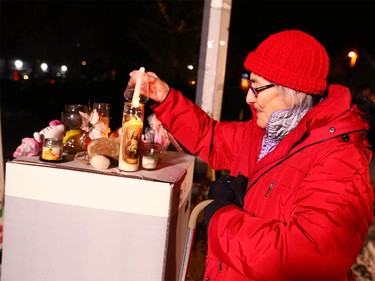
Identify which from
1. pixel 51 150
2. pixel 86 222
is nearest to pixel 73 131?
pixel 51 150

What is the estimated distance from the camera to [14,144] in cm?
830

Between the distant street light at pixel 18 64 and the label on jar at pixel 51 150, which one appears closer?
the label on jar at pixel 51 150

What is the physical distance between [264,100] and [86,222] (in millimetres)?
931

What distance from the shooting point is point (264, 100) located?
1.64 metres

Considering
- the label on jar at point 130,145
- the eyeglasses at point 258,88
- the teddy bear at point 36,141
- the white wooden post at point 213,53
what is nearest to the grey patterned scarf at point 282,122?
the eyeglasses at point 258,88

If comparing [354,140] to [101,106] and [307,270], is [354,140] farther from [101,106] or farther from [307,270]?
[101,106]

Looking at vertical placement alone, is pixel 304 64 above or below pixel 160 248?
above

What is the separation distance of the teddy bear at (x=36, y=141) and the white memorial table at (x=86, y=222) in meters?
0.15

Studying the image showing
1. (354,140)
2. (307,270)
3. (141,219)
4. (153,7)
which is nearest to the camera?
(307,270)

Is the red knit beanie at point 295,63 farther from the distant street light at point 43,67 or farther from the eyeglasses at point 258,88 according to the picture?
the distant street light at point 43,67

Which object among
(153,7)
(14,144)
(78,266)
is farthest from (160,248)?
(153,7)

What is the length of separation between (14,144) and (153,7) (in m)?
7.79

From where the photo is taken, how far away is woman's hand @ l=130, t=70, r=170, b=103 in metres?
2.05

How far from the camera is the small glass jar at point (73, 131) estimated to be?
2.11 meters
